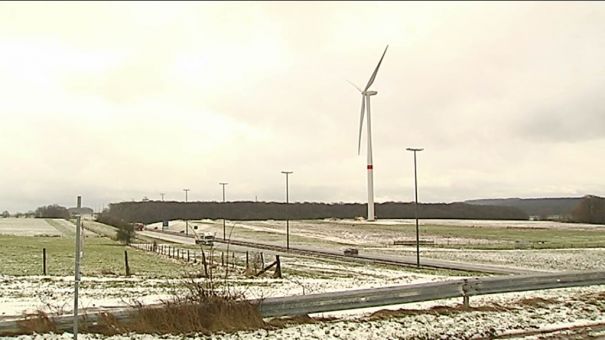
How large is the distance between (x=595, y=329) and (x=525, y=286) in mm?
3651

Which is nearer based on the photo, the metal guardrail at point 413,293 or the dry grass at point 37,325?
the dry grass at point 37,325

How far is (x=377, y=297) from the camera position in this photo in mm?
14266

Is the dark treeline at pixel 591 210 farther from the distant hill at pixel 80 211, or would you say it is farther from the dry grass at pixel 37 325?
the distant hill at pixel 80 211

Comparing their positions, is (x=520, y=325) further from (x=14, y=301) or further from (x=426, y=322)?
(x=14, y=301)

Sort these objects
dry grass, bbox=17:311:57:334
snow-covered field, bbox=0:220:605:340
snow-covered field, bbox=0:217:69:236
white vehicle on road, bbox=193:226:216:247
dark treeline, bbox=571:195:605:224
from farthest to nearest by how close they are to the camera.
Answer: dark treeline, bbox=571:195:605:224 → snow-covered field, bbox=0:217:69:236 → white vehicle on road, bbox=193:226:216:247 → snow-covered field, bbox=0:220:605:340 → dry grass, bbox=17:311:57:334

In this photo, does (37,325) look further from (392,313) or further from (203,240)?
(203,240)

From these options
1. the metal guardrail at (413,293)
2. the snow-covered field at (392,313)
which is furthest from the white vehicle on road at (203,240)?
the metal guardrail at (413,293)

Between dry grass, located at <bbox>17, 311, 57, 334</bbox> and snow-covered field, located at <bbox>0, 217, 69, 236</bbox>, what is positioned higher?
dry grass, located at <bbox>17, 311, 57, 334</bbox>

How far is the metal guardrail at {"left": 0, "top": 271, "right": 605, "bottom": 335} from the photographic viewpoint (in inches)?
473

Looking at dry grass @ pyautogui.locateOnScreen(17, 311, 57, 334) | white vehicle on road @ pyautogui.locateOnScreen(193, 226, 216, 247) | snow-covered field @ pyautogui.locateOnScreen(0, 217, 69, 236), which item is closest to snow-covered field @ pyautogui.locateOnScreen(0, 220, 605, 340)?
dry grass @ pyautogui.locateOnScreen(17, 311, 57, 334)

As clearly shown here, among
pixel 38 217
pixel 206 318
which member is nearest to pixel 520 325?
pixel 206 318

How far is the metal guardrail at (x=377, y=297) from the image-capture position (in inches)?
473

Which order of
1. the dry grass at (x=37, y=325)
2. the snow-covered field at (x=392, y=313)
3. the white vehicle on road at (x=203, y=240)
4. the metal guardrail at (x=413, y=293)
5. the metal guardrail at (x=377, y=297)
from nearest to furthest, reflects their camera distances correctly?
the dry grass at (x=37, y=325) → the metal guardrail at (x=377, y=297) → the snow-covered field at (x=392, y=313) → the metal guardrail at (x=413, y=293) → the white vehicle on road at (x=203, y=240)

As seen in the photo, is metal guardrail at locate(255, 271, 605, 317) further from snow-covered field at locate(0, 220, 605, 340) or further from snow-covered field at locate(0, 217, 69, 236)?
snow-covered field at locate(0, 217, 69, 236)
